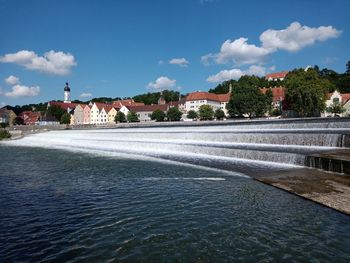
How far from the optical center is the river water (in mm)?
7292

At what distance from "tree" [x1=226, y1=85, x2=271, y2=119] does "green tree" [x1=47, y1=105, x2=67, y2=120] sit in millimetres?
78841

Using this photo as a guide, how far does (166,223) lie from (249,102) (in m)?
73.2

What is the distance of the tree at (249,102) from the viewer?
262ft

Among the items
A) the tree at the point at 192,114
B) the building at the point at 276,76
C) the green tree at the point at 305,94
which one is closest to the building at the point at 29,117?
the tree at the point at 192,114

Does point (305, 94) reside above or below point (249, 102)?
above

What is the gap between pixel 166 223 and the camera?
30.4ft

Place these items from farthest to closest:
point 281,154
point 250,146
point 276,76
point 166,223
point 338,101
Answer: point 276,76, point 338,101, point 250,146, point 281,154, point 166,223

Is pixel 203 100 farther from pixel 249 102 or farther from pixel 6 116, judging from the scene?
pixel 6 116

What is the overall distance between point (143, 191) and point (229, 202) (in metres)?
3.59

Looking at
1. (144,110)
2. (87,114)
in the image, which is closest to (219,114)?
(144,110)

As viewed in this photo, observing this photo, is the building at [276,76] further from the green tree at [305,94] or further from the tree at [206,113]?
the green tree at [305,94]

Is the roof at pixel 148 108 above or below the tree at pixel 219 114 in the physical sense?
above

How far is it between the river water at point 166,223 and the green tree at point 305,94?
53.3 metres

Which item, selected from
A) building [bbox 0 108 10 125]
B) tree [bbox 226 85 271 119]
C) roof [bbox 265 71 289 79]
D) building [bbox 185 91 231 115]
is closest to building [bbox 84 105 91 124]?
building [bbox 0 108 10 125]
